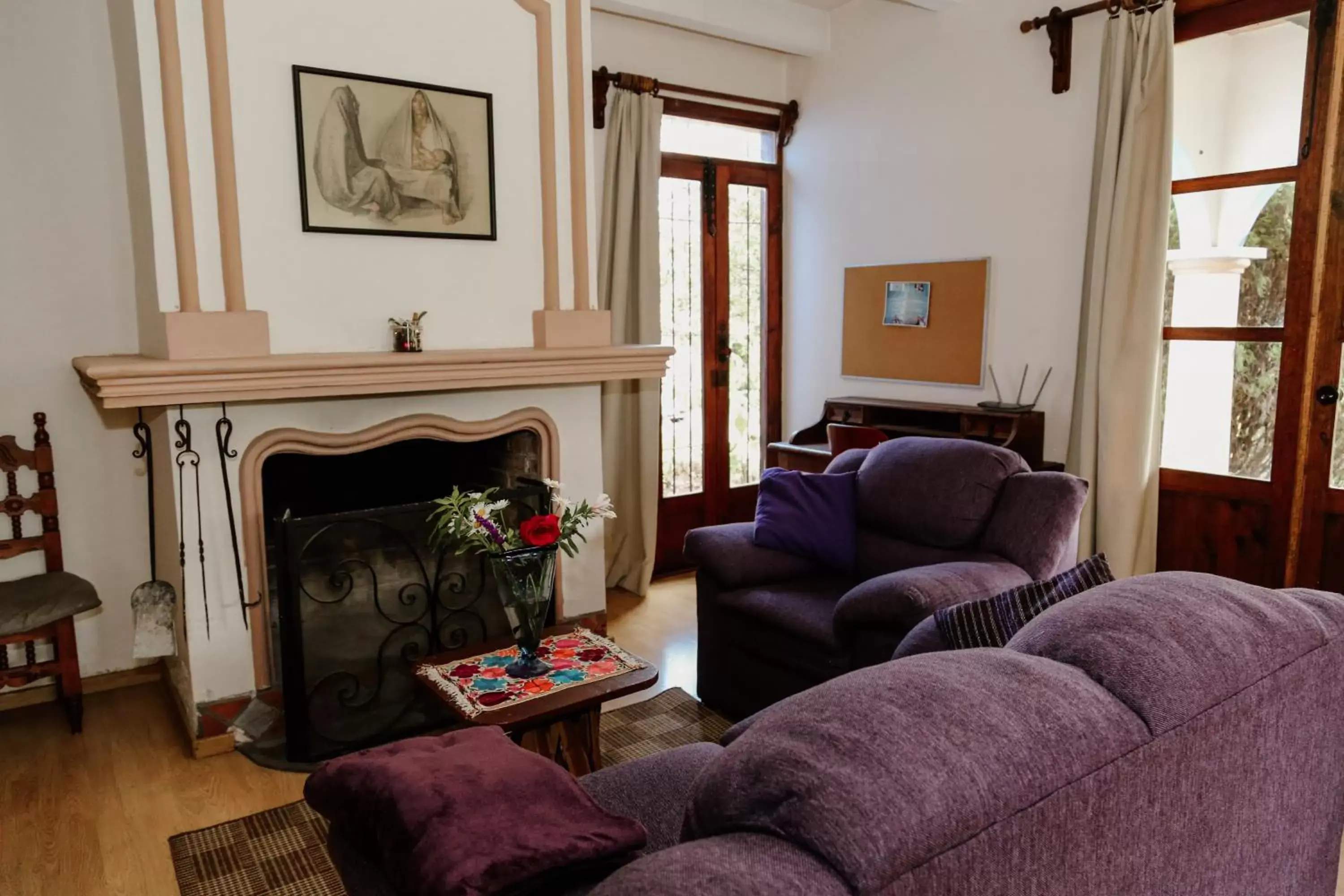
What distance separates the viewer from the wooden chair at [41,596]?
2.84 m

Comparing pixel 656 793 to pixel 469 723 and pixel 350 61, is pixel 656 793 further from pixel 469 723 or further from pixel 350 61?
pixel 350 61

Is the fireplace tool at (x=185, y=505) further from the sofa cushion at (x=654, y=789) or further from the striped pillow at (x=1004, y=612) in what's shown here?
the striped pillow at (x=1004, y=612)

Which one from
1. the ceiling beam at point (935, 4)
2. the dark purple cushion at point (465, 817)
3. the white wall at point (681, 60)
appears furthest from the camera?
the white wall at point (681, 60)

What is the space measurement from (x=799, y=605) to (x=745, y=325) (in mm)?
2593

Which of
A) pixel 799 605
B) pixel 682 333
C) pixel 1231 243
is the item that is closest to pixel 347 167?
pixel 799 605

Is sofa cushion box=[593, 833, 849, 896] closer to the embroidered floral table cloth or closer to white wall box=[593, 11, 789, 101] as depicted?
the embroidered floral table cloth

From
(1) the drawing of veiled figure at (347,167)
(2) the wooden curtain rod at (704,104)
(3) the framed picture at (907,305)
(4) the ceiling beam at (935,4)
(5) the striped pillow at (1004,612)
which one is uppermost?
(4) the ceiling beam at (935,4)

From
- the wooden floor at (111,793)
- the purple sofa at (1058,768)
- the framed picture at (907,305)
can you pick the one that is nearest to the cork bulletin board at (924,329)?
the framed picture at (907,305)

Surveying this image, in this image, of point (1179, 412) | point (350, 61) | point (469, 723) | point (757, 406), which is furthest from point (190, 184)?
point (1179, 412)

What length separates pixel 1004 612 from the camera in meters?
1.67

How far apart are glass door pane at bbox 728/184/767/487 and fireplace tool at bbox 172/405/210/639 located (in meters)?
2.90

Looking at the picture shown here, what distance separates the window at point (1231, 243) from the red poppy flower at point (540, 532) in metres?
2.77

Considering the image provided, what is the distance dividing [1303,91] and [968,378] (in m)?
1.65

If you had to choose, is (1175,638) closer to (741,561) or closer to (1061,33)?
(741,561)
